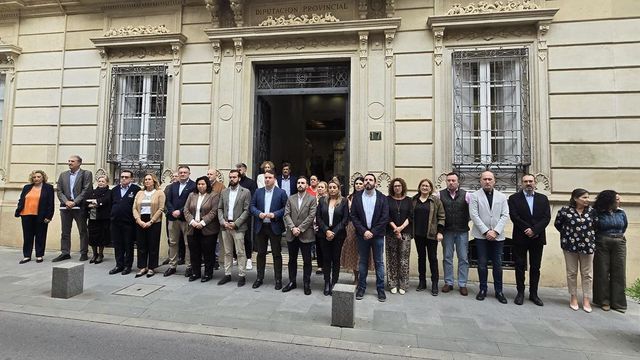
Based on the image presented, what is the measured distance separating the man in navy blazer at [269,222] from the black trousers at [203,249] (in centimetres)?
101

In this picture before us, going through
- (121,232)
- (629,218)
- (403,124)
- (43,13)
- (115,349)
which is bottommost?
(115,349)

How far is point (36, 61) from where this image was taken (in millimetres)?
Answer: 10547

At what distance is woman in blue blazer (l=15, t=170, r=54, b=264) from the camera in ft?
28.3

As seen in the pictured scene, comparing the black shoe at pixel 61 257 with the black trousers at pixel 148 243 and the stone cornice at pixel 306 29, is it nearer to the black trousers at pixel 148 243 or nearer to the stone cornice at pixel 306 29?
the black trousers at pixel 148 243

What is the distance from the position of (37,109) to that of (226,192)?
23.5 feet

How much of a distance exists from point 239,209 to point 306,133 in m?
9.29

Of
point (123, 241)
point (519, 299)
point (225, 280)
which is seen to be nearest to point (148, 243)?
point (123, 241)

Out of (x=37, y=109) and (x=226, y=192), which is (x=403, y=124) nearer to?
(x=226, y=192)

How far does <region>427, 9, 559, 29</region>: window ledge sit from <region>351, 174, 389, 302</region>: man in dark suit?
432 cm

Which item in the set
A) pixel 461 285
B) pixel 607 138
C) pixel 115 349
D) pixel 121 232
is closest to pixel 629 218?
pixel 607 138

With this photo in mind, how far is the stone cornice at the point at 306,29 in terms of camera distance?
8.59 meters

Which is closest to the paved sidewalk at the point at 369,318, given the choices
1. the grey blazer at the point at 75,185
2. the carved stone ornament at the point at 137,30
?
the grey blazer at the point at 75,185

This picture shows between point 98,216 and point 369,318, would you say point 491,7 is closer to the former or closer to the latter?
point 369,318

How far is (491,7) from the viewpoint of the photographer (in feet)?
27.2
